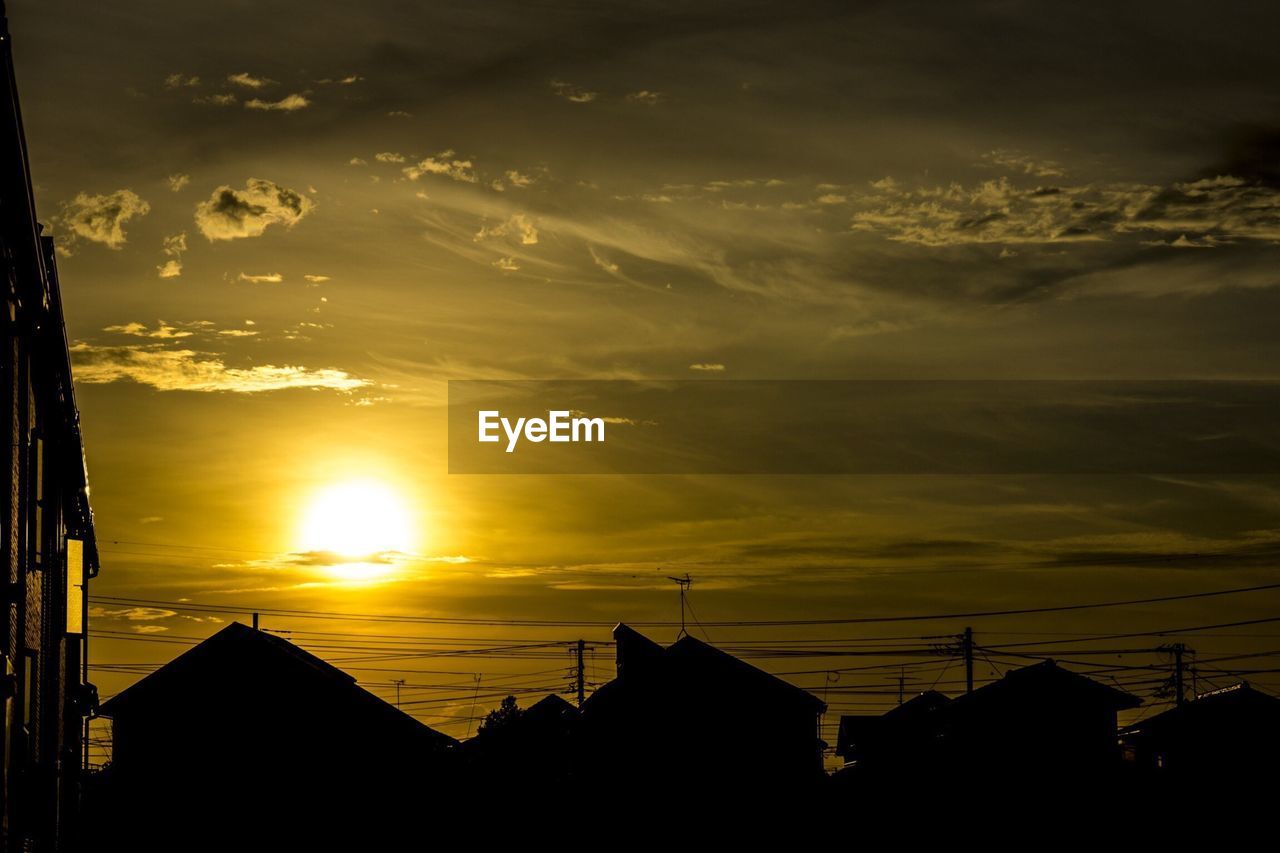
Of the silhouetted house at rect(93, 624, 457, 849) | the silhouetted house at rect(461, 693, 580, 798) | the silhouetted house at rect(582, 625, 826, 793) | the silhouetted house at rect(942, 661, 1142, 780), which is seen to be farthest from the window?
the silhouetted house at rect(942, 661, 1142, 780)

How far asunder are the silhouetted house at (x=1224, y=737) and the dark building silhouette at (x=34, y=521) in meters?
41.3

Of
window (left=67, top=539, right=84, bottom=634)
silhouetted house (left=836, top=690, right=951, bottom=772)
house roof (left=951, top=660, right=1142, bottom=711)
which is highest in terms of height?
window (left=67, top=539, right=84, bottom=634)

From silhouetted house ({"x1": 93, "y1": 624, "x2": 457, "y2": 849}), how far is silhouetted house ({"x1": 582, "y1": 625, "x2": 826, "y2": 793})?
860 cm

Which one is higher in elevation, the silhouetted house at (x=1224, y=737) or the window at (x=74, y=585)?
the window at (x=74, y=585)

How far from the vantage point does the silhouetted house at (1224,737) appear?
190 ft

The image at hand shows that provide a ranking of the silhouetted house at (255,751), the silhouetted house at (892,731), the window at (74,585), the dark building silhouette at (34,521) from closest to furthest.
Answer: the dark building silhouette at (34,521) < the window at (74,585) < the silhouetted house at (255,751) < the silhouetted house at (892,731)

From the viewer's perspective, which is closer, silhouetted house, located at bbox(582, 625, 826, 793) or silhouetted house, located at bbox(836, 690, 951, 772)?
silhouetted house, located at bbox(582, 625, 826, 793)

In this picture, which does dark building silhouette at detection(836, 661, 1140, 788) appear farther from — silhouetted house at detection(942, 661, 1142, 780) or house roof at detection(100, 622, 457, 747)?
house roof at detection(100, 622, 457, 747)

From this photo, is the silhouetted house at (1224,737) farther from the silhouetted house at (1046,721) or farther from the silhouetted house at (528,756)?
the silhouetted house at (528,756)

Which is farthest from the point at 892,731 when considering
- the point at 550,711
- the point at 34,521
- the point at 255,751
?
the point at 34,521

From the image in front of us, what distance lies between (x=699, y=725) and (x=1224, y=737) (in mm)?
22049

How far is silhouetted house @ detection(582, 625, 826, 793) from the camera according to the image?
2159 inches

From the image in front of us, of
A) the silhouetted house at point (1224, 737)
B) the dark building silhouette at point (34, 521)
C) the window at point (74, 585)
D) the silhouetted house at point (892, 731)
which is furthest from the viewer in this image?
the silhouetted house at point (892, 731)

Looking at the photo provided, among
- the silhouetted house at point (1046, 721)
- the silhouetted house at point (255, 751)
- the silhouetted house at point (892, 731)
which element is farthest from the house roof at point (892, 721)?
the silhouetted house at point (255, 751)
